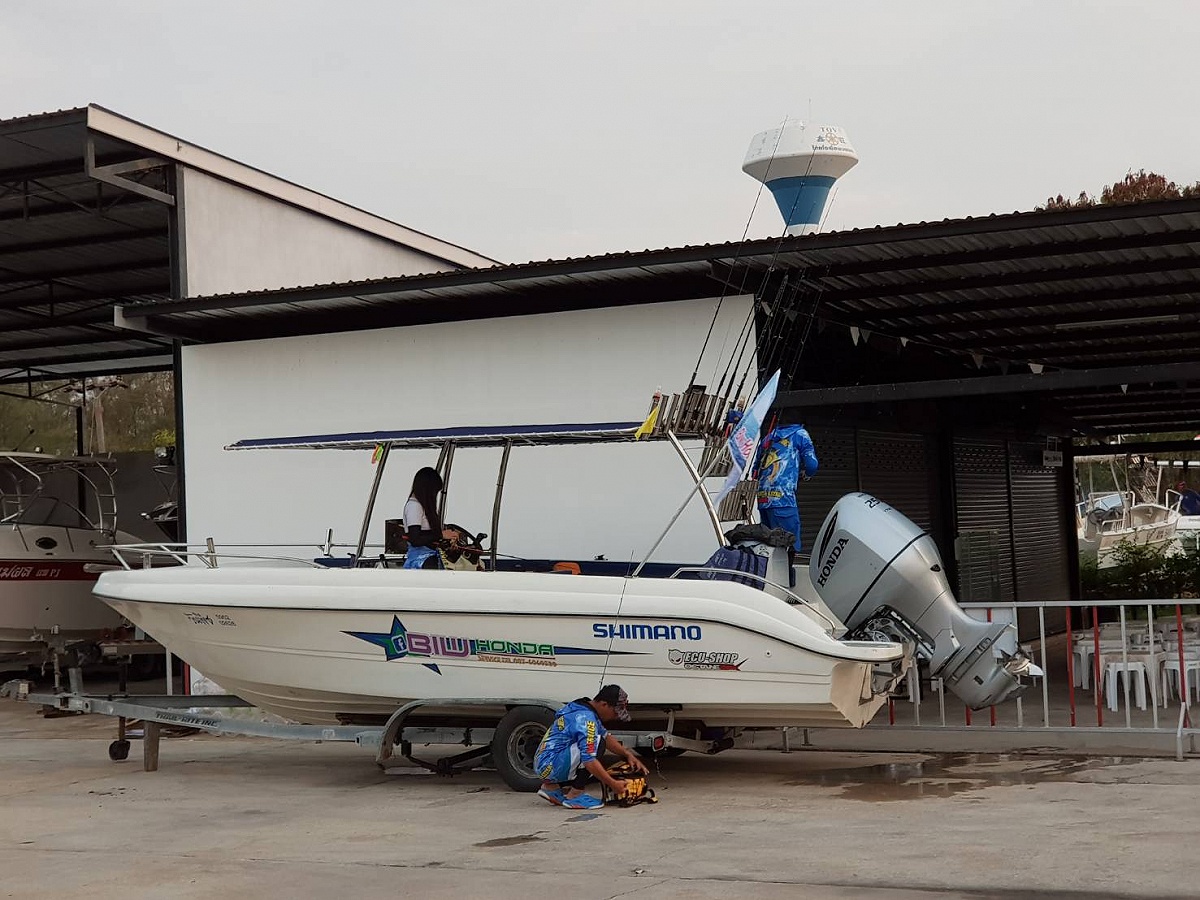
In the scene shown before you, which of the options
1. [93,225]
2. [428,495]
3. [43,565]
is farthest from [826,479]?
[93,225]

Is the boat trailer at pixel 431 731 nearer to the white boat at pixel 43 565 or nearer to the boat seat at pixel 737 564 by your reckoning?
the boat seat at pixel 737 564

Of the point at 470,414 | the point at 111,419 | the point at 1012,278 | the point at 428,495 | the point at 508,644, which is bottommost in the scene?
the point at 508,644

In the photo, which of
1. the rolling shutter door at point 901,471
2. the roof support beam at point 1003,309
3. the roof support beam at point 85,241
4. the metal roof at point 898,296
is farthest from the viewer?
the roof support beam at point 85,241

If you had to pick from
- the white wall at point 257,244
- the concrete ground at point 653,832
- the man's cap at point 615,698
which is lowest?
the concrete ground at point 653,832

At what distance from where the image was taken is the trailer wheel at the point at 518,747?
792 cm

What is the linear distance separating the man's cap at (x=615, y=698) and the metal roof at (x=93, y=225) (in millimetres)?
→ 7070

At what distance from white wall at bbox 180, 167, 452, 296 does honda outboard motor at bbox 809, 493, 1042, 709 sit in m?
7.47

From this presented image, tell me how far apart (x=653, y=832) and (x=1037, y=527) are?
12107 millimetres

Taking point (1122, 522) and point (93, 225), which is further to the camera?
point (1122, 522)

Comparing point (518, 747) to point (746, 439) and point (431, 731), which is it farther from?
point (746, 439)

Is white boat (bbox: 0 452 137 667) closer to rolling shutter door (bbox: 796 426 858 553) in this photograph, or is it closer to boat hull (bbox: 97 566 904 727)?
boat hull (bbox: 97 566 904 727)

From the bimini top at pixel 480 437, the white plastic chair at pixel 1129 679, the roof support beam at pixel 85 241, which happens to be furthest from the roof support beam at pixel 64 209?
the white plastic chair at pixel 1129 679

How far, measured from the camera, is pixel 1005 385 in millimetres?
8594

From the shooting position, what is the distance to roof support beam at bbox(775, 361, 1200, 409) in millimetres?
8266
